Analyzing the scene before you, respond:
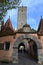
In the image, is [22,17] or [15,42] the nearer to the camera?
[15,42]

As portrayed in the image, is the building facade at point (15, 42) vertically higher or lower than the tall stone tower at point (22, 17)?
higher

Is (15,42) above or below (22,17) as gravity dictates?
above

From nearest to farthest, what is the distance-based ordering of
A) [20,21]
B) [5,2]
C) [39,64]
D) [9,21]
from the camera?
1. [5,2]
2. [39,64]
3. [9,21]
4. [20,21]

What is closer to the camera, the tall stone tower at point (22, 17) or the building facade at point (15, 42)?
the building facade at point (15, 42)

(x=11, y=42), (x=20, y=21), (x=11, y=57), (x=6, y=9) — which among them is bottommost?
(x=20, y=21)

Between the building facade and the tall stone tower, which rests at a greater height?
the building facade

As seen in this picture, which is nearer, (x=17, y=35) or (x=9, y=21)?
(x=17, y=35)

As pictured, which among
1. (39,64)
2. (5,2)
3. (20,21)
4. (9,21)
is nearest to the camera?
(5,2)

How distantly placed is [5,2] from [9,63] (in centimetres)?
767

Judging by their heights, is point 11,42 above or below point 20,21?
above

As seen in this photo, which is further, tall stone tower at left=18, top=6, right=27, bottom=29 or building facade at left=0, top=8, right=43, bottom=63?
tall stone tower at left=18, top=6, right=27, bottom=29

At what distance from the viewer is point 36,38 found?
57.4ft

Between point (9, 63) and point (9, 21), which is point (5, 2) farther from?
point (9, 21)

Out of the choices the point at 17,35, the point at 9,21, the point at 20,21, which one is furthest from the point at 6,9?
the point at 20,21
